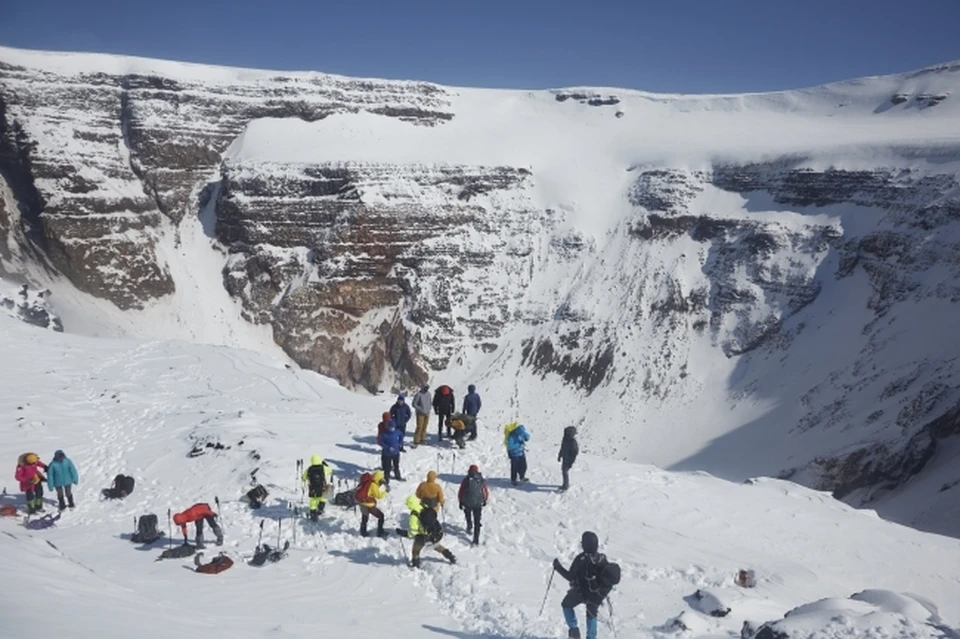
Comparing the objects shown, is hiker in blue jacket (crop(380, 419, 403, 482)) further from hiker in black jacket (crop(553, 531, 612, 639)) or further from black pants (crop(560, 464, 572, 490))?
hiker in black jacket (crop(553, 531, 612, 639))

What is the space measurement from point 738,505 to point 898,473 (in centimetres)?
2133

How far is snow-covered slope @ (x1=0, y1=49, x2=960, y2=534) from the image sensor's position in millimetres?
47562

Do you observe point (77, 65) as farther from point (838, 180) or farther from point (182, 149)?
point (838, 180)

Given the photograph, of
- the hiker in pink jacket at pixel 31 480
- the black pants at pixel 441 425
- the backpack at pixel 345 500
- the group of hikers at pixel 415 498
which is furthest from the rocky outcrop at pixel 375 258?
the hiker in pink jacket at pixel 31 480

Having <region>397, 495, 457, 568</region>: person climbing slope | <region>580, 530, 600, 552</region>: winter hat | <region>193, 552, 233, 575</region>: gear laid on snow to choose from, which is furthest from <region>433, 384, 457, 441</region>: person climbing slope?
<region>580, 530, 600, 552</region>: winter hat

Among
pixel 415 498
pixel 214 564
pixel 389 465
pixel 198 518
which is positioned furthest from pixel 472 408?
pixel 214 564

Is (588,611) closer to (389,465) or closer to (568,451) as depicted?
(568,451)

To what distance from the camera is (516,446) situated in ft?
56.1

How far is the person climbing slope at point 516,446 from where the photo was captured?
17031 millimetres

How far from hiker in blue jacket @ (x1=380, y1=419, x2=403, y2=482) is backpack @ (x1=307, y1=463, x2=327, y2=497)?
7.64 feet

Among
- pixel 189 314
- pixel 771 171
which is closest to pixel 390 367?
pixel 189 314

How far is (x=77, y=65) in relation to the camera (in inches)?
2840

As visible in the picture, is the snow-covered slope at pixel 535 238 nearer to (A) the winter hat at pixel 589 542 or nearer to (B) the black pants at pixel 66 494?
(A) the winter hat at pixel 589 542

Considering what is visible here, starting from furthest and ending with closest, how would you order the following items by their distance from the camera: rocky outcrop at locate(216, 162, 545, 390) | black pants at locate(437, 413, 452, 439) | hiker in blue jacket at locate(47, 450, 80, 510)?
rocky outcrop at locate(216, 162, 545, 390)
black pants at locate(437, 413, 452, 439)
hiker in blue jacket at locate(47, 450, 80, 510)
